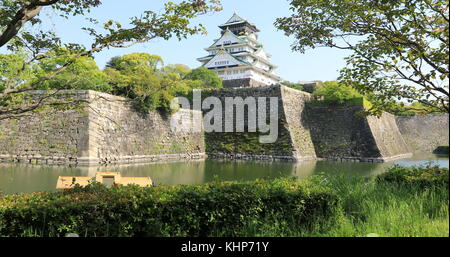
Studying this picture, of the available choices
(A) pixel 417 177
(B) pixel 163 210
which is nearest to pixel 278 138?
(A) pixel 417 177

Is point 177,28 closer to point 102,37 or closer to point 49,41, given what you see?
point 102,37

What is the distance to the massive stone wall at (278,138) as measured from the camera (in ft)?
67.7

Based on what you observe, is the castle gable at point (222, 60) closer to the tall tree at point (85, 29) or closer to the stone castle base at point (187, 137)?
the stone castle base at point (187, 137)

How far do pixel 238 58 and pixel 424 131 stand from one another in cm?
1784

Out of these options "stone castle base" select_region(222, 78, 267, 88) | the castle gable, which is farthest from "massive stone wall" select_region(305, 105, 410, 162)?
the castle gable

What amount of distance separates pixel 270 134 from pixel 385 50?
16199mm

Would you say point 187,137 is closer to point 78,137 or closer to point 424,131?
point 78,137

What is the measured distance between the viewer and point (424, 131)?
32.3 metres

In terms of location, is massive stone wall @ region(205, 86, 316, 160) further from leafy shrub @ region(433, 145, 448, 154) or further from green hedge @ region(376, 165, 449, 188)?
green hedge @ region(376, 165, 449, 188)

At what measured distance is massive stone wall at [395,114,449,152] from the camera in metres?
31.2

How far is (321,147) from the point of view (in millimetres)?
22719

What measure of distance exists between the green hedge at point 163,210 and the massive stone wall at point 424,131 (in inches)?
1229

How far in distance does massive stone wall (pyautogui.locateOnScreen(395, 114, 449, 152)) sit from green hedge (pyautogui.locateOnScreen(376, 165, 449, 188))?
28.4m
